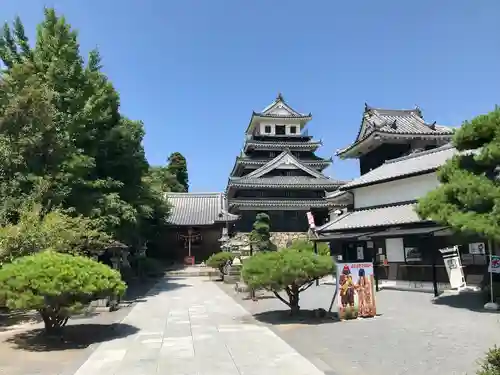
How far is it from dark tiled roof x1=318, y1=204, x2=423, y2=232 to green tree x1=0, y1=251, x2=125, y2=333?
13954 mm

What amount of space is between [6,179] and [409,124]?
25697 mm

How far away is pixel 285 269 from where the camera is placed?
39.0ft

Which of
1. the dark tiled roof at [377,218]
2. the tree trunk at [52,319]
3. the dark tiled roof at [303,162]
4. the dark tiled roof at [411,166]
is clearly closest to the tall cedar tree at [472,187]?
the dark tiled roof at [377,218]

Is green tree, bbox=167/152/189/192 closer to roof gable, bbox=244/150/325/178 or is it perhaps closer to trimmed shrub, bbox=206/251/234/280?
roof gable, bbox=244/150/325/178

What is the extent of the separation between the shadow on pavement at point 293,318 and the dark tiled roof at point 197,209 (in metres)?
26.3

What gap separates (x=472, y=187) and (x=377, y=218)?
982 centimetres

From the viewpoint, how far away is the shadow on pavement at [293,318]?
1225cm

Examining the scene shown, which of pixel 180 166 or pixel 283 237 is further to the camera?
pixel 180 166

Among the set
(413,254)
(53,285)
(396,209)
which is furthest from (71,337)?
(396,209)

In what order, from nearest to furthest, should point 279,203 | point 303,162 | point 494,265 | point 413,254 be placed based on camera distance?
point 494,265
point 413,254
point 279,203
point 303,162

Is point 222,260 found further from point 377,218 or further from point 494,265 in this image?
point 494,265

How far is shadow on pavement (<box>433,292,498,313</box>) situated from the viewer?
43.1 ft

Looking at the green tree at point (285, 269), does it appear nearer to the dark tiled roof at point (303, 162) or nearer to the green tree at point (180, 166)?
the dark tiled roof at point (303, 162)

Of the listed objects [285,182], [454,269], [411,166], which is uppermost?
[285,182]
